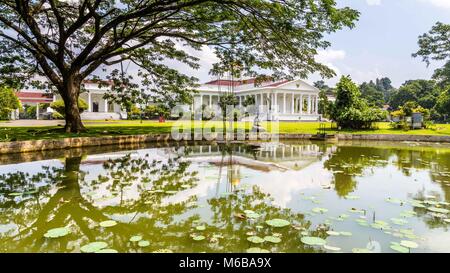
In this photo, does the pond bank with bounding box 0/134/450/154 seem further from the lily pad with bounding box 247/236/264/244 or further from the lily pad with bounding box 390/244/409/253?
the lily pad with bounding box 390/244/409/253

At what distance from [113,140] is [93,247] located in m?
11.8

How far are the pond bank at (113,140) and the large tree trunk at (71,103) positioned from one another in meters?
2.25

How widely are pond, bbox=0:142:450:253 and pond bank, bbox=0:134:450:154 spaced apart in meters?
2.68

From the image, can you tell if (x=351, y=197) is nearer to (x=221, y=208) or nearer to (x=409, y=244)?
(x=409, y=244)

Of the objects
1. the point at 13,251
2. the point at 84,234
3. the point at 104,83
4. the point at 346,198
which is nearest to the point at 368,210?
the point at 346,198

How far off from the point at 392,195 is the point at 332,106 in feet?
61.5

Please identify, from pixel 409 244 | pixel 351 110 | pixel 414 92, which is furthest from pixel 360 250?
pixel 414 92

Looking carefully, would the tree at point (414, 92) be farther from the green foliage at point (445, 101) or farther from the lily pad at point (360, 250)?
the lily pad at point (360, 250)

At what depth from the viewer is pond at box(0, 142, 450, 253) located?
3.45 m

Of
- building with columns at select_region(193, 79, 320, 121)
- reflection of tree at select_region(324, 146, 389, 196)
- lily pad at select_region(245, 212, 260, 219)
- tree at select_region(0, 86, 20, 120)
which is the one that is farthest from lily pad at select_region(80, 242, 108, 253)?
building with columns at select_region(193, 79, 320, 121)

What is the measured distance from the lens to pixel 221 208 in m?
4.70

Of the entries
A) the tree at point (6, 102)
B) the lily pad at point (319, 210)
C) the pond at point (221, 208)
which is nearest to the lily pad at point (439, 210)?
the pond at point (221, 208)
